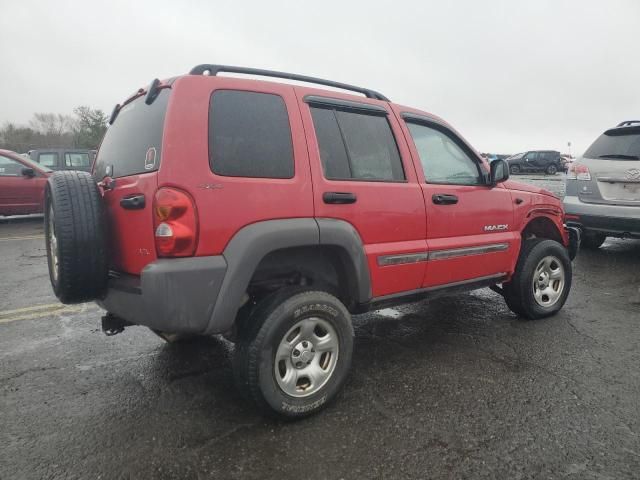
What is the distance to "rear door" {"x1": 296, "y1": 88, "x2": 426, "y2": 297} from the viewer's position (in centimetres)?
271

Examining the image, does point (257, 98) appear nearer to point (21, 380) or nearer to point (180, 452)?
Answer: point (180, 452)

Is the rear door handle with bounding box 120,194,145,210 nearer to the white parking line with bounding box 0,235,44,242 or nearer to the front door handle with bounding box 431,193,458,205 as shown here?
the front door handle with bounding box 431,193,458,205

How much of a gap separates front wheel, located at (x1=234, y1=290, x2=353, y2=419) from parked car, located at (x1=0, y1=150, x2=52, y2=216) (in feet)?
31.3

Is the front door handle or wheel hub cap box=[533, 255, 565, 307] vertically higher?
the front door handle

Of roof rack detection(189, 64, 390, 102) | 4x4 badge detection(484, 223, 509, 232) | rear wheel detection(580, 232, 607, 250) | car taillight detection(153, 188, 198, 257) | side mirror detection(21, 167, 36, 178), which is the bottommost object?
rear wheel detection(580, 232, 607, 250)

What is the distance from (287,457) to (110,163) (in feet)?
6.69

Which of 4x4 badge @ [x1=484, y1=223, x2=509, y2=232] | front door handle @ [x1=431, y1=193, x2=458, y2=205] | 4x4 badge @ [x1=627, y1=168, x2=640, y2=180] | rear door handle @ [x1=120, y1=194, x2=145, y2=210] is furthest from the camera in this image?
4x4 badge @ [x1=627, y1=168, x2=640, y2=180]

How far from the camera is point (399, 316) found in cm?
430

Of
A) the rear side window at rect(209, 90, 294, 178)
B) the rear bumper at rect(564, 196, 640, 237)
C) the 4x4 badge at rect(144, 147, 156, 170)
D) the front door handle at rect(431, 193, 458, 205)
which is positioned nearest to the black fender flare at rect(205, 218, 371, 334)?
the rear side window at rect(209, 90, 294, 178)

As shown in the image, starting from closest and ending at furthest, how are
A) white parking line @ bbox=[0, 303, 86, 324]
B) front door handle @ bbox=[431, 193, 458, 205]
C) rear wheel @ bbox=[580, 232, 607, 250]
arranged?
front door handle @ bbox=[431, 193, 458, 205]
white parking line @ bbox=[0, 303, 86, 324]
rear wheel @ bbox=[580, 232, 607, 250]

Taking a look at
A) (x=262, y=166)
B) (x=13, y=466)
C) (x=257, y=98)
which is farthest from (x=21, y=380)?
(x=257, y=98)

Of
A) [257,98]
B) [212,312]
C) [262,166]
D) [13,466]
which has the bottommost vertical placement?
[13,466]

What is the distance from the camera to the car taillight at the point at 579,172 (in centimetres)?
622

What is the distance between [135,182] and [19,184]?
9.33 m
